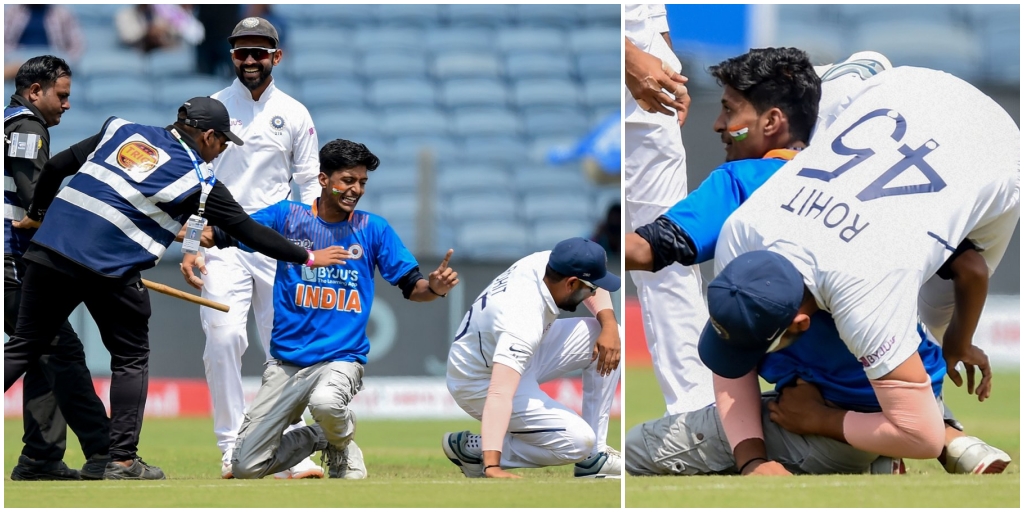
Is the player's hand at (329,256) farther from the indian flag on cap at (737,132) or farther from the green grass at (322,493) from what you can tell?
the indian flag on cap at (737,132)

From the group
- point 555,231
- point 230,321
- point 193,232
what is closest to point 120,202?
point 193,232

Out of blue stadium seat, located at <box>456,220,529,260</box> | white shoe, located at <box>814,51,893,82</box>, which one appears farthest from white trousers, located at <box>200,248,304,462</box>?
blue stadium seat, located at <box>456,220,529,260</box>

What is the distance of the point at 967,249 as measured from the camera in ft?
10.4

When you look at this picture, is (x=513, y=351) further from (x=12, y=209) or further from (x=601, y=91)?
(x=601, y=91)

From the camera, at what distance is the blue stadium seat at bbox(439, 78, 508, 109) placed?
1064 cm

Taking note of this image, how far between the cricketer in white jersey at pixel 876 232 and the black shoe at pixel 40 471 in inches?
87.9

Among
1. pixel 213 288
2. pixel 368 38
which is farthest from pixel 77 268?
pixel 368 38

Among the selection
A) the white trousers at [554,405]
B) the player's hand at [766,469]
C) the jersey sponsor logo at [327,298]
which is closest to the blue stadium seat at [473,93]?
the white trousers at [554,405]

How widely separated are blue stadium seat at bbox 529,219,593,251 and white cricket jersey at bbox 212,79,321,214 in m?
4.66

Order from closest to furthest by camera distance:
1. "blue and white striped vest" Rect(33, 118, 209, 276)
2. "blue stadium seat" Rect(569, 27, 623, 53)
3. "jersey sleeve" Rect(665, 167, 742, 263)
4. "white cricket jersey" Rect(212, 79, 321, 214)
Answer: "jersey sleeve" Rect(665, 167, 742, 263), "blue and white striped vest" Rect(33, 118, 209, 276), "white cricket jersey" Rect(212, 79, 321, 214), "blue stadium seat" Rect(569, 27, 623, 53)

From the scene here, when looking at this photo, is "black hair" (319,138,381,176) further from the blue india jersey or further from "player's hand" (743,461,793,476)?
"player's hand" (743,461,793,476)

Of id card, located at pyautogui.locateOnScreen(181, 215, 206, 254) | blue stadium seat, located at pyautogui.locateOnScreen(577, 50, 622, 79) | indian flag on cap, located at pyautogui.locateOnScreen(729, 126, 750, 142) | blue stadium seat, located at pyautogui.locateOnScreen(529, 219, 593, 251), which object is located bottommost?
id card, located at pyautogui.locateOnScreen(181, 215, 206, 254)

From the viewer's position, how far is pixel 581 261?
3869mm

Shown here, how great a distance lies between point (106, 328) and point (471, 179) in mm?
6261
